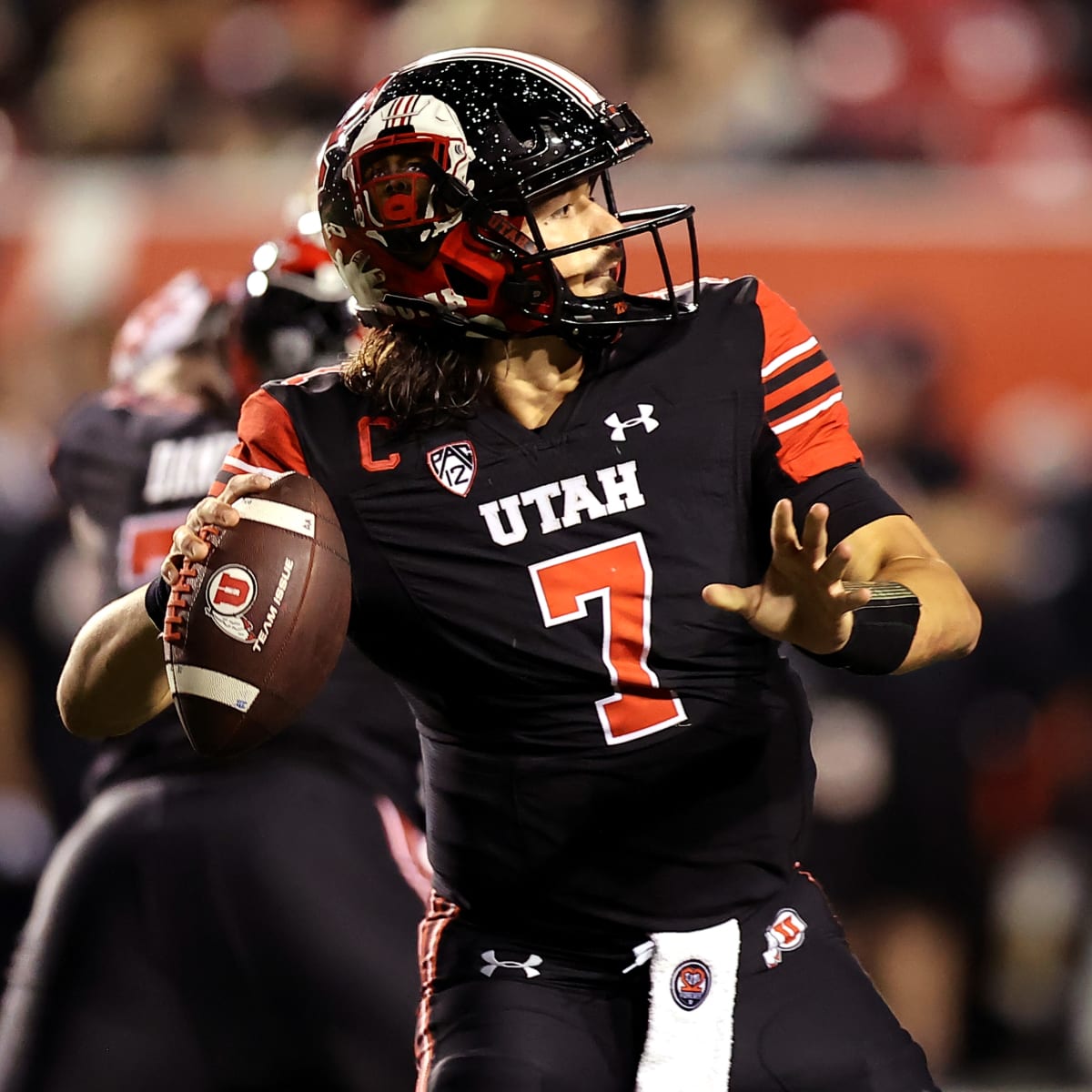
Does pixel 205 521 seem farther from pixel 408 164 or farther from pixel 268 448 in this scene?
pixel 408 164

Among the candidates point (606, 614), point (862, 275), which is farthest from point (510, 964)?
point (862, 275)

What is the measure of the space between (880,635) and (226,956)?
1.50m

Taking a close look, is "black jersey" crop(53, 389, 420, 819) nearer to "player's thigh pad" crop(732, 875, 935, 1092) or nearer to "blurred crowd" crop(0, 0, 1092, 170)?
"player's thigh pad" crop(732, 875, 935, 1092)

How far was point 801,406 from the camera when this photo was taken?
254 cm

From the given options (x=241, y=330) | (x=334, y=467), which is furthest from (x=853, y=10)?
(x=334, y=467)

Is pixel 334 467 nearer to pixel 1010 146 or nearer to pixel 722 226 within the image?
pixel 722 226

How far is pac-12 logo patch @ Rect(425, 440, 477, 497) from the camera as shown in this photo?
99.0 inches

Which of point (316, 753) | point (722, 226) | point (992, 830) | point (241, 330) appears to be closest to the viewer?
point (316, 753)

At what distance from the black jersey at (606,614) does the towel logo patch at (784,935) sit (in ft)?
0.13

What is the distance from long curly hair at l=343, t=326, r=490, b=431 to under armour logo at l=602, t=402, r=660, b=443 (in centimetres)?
20

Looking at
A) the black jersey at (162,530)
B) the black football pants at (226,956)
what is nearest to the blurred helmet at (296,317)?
the black jersey at (162,530)

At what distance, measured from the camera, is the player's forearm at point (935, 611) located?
2287 millimetres

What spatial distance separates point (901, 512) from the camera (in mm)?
2484

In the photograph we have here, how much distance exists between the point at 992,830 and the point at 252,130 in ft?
13.2
